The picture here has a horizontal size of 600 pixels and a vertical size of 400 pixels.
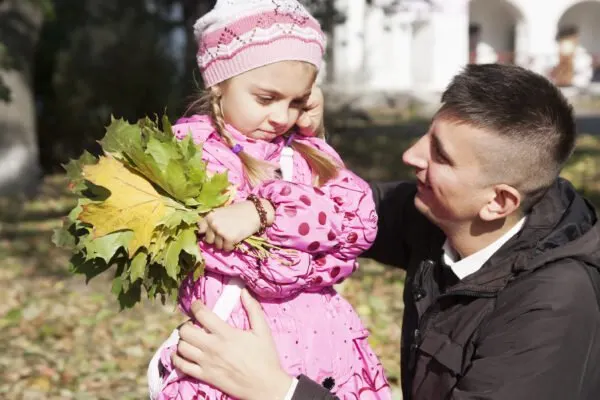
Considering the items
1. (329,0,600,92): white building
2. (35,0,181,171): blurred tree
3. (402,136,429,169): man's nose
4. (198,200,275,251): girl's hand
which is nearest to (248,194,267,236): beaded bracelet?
(198,200,275,251): girl's hand

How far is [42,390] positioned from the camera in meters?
5.48

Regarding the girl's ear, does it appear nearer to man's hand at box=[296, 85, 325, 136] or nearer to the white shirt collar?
man's hand at box=[296, 85, 325, 136]

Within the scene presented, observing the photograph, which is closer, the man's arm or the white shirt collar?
the man's arm

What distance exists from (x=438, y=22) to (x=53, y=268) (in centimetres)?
2309

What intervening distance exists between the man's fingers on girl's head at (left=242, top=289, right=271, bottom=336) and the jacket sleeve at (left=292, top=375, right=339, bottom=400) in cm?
18

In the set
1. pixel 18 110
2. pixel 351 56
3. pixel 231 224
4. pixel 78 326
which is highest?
pixel 231 224

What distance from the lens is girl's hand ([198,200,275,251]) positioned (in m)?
2.33

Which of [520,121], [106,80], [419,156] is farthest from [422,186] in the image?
[106,80]

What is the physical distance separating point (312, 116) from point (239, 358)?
81cm

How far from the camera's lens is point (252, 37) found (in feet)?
8.39

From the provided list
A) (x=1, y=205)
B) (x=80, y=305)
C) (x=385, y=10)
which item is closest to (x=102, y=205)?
(x=80, y=305)

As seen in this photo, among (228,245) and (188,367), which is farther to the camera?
(188,367)

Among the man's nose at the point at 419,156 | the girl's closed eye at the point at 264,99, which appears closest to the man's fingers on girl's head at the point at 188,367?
the girl's closed eye at the point at 264,99

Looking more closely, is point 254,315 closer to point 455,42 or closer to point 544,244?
point 544,244
